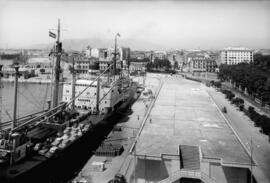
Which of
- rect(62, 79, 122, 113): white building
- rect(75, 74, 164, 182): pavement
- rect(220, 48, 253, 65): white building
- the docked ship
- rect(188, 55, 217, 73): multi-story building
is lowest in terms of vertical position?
rect(75, 74, 164, 182): pavement

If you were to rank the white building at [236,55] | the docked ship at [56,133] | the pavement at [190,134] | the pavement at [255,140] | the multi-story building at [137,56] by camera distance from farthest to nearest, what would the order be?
the multi-story building at [137,56], the white building at [236,55], the pavement at [255,140], the pavement at [190,134], the docked ship at [56,133]

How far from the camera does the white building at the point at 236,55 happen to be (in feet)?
279

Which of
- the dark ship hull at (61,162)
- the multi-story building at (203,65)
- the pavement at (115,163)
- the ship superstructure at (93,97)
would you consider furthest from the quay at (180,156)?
the multi-story building at (203,65)

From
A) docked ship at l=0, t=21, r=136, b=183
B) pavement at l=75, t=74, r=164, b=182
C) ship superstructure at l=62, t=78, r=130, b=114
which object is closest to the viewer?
docked ship at l=0, t=21, r=136, b=183

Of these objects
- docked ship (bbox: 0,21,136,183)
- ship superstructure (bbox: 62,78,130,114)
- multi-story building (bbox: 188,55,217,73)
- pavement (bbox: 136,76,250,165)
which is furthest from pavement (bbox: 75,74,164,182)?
multi-story building (bbox: 188,55,217,73)

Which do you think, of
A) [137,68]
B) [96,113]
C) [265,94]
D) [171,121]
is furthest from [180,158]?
[137,68]

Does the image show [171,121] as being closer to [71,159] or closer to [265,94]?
[71,159]

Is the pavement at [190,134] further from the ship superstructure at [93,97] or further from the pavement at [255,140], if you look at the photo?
the ship superstructure at [93,97]

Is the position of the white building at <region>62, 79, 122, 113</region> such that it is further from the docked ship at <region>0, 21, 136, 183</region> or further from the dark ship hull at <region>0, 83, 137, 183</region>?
the dark ship hull at <region>0, 83, 137, 183</region>

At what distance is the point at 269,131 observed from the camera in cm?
1920

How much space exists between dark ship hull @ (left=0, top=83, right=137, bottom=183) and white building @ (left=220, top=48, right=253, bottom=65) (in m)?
77.2

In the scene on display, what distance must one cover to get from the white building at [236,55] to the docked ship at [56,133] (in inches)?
2856

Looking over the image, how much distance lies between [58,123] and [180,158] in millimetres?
8461

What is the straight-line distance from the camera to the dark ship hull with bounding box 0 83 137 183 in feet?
32.5
